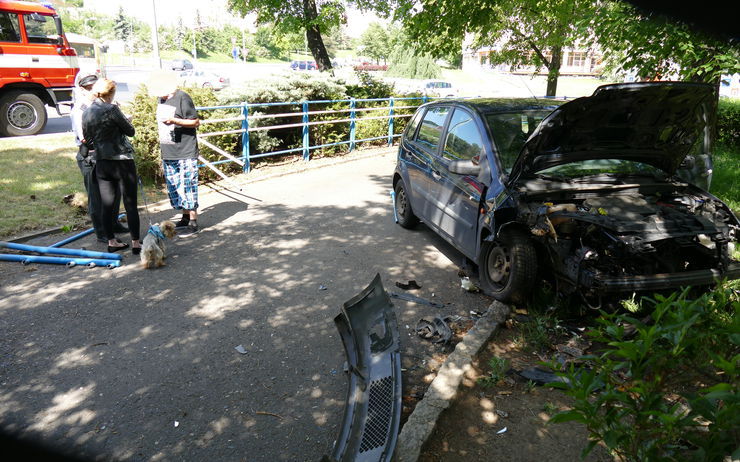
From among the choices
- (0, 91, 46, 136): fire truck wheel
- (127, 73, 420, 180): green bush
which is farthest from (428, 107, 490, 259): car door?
(0, 91, 46, 136): fire truck wheel

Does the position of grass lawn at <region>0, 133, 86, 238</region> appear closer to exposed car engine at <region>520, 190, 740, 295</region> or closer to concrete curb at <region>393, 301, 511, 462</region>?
concrete curb at <region>393, 301, 511, 462</region>

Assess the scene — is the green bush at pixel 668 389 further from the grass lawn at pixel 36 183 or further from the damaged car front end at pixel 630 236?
the grass lawn at pixel 36 183

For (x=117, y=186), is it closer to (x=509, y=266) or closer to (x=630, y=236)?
(x=509, y=266)

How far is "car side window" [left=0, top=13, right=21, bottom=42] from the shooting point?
13.5m

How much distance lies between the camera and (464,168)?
215 inches

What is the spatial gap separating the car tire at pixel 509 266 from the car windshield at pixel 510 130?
713 mm

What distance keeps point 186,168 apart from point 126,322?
Result: 2.98m

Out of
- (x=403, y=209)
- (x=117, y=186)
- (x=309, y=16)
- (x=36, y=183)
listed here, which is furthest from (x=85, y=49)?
(x=403, y=209)

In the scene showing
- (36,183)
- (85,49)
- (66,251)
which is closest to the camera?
(66,251)

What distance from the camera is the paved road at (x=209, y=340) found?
344 centimetres

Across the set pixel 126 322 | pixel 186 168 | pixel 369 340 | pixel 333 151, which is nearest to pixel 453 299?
pixel 369 340

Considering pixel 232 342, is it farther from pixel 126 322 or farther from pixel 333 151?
pixel 333 151

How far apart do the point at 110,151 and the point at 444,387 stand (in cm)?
462

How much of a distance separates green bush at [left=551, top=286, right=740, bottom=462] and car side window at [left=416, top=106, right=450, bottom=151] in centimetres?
480
